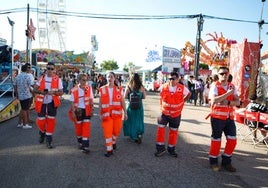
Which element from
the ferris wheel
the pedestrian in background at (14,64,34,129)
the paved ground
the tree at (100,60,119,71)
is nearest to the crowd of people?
the paved ground

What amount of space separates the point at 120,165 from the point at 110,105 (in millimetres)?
1268

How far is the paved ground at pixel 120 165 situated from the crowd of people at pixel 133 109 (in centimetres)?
29

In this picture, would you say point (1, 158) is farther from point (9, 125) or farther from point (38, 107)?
point (9, 125)

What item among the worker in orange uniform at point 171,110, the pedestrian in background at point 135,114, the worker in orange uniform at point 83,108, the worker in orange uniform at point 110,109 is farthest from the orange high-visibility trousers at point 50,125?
the worker in orange uniform at point 171,110

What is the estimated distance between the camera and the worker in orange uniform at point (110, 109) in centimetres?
658

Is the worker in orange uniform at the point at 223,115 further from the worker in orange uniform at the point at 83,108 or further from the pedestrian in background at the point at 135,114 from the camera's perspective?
the worker in orange uniform at the point at 83,108

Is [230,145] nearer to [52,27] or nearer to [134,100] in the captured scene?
[134,100]

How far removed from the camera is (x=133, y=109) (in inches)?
313

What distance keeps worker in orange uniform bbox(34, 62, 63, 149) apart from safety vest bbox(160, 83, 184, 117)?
7.72 ft

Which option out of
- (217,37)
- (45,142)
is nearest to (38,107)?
(45,142)

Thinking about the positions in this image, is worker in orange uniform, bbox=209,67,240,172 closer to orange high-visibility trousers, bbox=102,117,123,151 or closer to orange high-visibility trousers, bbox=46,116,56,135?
orange high-visibility trousers, bbox=102,117,123,151

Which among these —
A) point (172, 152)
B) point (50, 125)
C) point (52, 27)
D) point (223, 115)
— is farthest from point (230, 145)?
point (52, 27)

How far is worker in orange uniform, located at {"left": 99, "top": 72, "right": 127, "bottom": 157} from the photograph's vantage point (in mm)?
6582

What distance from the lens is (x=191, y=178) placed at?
538cm
